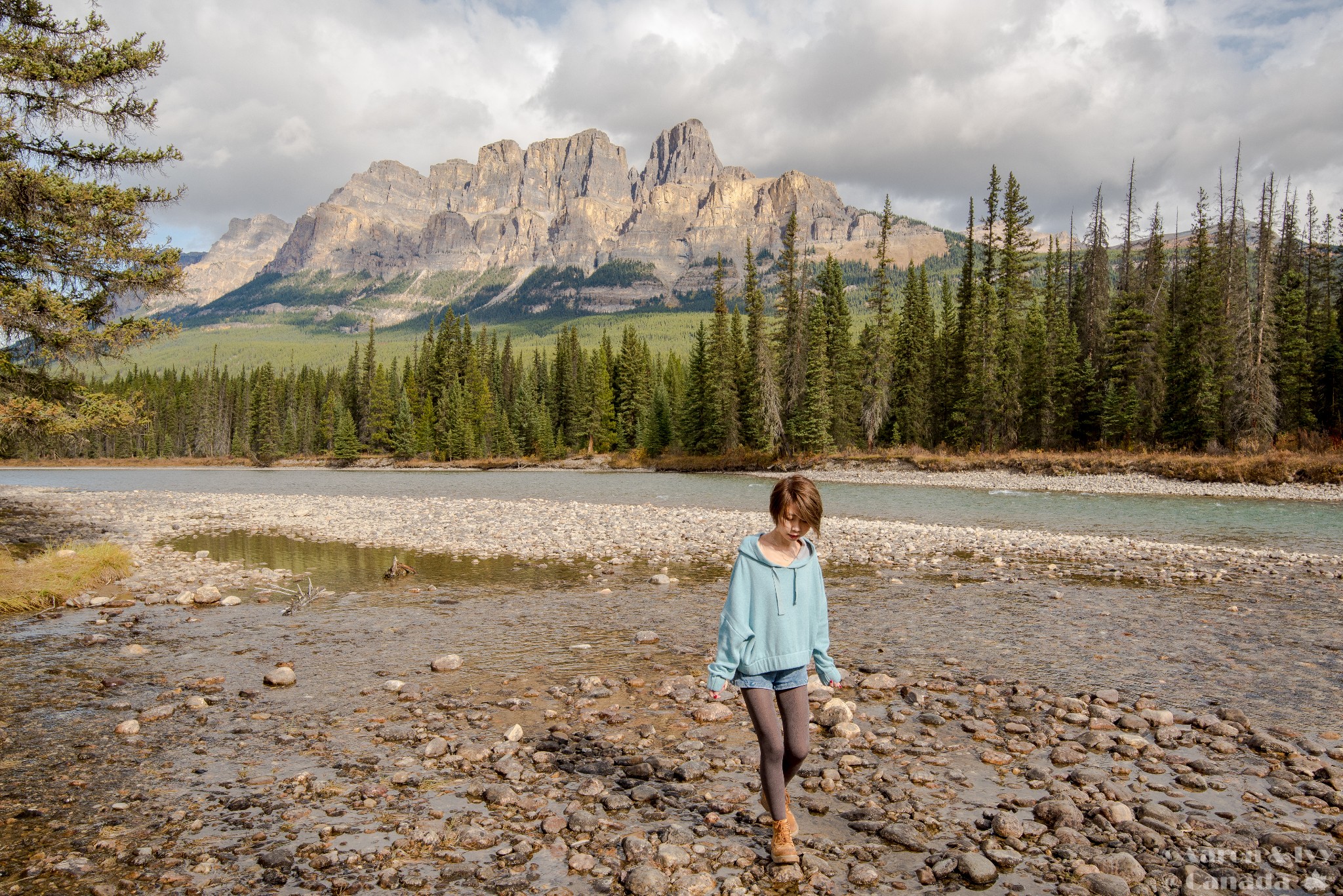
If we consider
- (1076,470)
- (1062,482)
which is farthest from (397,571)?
(1076,470)

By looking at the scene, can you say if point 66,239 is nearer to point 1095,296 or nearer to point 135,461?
point 1095,296

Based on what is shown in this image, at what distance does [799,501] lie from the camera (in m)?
4.30

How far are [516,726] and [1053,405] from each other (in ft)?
192

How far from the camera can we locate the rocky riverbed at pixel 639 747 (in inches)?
169

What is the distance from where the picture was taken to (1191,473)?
135 ft

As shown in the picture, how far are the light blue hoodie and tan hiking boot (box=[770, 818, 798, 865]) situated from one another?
3.04 feet

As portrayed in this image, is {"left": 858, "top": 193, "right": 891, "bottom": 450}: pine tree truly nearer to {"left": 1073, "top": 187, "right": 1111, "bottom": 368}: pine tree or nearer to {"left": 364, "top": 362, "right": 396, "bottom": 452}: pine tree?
{"left": 1073, "top": 187, "right": 1111, "bottom": 368}: pine tree

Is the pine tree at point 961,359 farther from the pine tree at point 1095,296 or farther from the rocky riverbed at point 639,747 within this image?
the rocky riverbed at point 639,747

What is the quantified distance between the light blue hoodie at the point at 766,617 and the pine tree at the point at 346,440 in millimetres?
104948

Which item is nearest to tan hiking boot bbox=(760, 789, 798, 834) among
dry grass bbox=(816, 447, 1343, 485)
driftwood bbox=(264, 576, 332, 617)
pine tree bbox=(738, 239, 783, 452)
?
driftwood bbox=(264, 576, 332, 617)

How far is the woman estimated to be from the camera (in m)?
4.31

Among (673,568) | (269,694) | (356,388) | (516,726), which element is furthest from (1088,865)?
(356,388)

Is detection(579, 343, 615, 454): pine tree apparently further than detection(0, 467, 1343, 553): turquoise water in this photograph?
Yes

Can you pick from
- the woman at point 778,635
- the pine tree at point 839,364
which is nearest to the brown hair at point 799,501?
the woman at point 778,635
